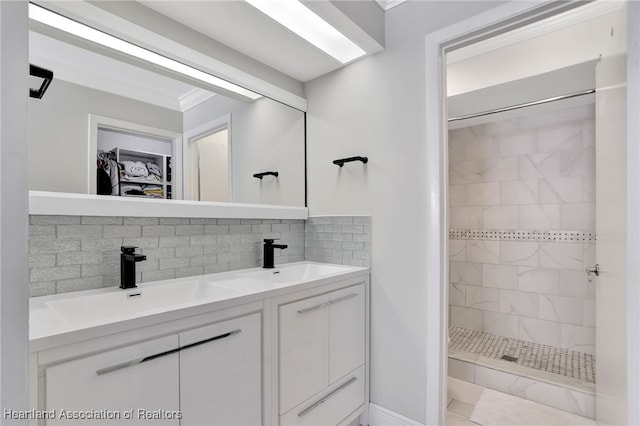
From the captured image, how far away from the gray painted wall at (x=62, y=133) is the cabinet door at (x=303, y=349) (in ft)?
3.46

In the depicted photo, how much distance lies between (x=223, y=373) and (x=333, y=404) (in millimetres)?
749

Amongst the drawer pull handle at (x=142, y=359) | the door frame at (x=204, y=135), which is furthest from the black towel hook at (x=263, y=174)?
the drawer pull handle at (x=142, y=359)

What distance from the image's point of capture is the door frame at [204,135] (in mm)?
1677

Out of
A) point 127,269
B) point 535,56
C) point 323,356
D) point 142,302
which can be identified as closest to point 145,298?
point 142,302

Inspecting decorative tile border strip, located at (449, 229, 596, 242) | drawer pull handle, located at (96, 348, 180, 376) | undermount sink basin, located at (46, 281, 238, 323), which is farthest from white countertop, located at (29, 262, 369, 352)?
decorative tile border strip, located at (449, 229, 596, 242)

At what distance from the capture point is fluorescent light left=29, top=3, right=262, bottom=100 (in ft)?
4.08

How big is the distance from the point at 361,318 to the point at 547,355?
1804 mm

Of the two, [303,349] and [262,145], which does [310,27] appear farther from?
[303,349]

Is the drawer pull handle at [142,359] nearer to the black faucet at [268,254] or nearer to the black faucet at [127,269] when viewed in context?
the black faucet at [127,269]

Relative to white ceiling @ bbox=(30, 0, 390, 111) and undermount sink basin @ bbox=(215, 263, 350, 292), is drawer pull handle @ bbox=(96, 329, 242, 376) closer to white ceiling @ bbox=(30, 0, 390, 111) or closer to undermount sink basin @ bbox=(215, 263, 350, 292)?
undermount sink basin @ bbox=(215, 263, 350, 292)

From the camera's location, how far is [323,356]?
5.21ft

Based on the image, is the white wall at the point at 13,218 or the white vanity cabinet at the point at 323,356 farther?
the white vanity cabinet at the point at 323,356

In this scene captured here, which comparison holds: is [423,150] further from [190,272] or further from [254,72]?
[190,272]

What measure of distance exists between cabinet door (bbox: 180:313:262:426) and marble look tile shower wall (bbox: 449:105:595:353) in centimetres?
254
